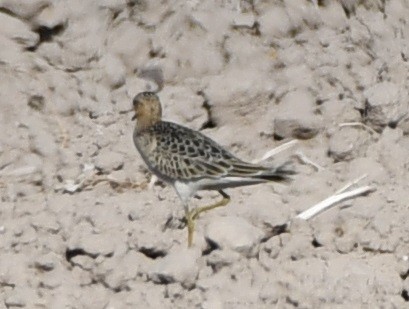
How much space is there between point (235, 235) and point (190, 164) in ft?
1.97

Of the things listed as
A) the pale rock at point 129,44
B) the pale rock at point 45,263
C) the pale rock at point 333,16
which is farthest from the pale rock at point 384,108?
the pale rock at point 45,263

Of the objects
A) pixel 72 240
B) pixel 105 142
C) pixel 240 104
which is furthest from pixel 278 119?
pixel 72 240

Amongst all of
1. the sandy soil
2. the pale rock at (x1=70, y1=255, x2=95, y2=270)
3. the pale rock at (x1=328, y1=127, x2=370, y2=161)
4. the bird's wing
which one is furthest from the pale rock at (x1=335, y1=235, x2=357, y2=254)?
the pale rock at (x1=70, y1=255, x2=95, y2=270)

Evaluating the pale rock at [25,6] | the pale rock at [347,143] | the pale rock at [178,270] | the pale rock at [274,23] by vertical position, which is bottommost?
the pale rock at [178,270]

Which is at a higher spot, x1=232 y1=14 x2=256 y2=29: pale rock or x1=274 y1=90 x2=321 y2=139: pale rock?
x1=232 y1=14 x2=256 y2=29: pale rock

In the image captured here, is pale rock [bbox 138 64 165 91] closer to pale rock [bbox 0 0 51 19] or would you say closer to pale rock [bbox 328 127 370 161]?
pale rock [bbox 0 0 51 19]

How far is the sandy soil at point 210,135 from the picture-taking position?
9.85 meters

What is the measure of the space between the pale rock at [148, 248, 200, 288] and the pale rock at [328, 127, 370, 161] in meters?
1.45

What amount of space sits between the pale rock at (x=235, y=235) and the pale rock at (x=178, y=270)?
0.16 meters

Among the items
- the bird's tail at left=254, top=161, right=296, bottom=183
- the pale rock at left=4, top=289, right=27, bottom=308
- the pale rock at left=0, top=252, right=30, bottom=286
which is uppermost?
the bird's tail at left=254, top=161, right=296, bottom=183

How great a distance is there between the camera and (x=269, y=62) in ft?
37.7

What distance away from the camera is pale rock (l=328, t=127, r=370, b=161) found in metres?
11.0

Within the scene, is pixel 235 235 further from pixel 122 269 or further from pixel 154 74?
pixel 154 74

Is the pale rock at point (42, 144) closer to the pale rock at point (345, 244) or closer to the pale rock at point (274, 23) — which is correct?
the pale rock at point (274, 23)
